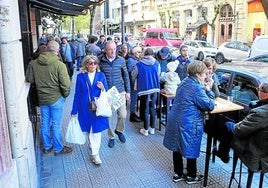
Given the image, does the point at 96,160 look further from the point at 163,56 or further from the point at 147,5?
the point at 147,5

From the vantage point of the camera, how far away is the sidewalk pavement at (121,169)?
433cm

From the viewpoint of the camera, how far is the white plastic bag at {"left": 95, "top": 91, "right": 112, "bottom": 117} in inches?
181

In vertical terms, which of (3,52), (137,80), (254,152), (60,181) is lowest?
(60,181)

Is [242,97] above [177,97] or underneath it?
underneath

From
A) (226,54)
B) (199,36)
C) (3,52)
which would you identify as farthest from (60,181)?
(199,36)

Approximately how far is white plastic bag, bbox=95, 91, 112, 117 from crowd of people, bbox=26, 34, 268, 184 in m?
0.11

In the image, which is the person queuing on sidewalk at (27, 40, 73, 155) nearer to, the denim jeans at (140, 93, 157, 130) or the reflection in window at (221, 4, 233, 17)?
the denim jeans at (140, 93, 157, 130)

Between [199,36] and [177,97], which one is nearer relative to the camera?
[177,97]

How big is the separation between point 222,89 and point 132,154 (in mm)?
2430

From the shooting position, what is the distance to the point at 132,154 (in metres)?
5.28

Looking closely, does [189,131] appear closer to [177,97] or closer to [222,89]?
[177,97]

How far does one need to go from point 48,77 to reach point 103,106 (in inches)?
38.5

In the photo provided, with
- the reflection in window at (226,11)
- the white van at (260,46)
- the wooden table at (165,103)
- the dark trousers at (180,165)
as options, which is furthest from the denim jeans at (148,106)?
the reflection in window at (226,11)

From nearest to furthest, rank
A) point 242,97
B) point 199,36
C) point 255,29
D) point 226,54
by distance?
point 242,97 < point 226,54 < point 255,29 < point 199,36
